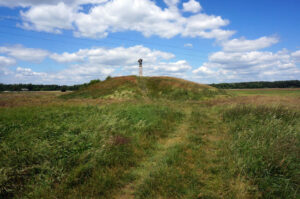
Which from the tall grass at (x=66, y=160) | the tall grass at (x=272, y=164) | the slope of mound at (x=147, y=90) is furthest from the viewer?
the slope of mound at (x=147, y=90)

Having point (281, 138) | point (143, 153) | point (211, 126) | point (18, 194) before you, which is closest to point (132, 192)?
point (143, 153)

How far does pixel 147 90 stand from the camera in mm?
31641

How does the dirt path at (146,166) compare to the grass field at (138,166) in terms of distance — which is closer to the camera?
the grass field at (138,166)

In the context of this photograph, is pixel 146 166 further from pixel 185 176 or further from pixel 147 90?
pixel 147 90

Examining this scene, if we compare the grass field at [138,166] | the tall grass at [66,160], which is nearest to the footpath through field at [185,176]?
the grass field at [138,166]

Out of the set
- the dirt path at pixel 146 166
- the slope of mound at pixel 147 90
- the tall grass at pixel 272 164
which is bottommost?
the dirt path at pixel 146 166

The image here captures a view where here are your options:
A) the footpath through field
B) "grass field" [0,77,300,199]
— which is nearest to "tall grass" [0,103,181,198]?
"grass field" [0,77,300,199]

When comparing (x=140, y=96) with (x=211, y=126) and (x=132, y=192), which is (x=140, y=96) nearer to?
(x=211, y=126)

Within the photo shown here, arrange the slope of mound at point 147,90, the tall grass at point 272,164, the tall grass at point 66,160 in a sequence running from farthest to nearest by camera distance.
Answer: the slope of mound at point 147,90
the tall grass at point 66,160
the tall grass at point 272,164

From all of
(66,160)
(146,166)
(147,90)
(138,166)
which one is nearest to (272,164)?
(146,166)

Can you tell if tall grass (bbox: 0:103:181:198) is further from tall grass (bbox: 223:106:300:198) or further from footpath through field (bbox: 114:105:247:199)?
tall grass (bbox: 223:106:300:198)

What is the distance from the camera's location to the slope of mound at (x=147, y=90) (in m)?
28.8

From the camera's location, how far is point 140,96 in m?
28.0

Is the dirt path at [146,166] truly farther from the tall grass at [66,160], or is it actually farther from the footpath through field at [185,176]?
the tall grass at [66,160]
